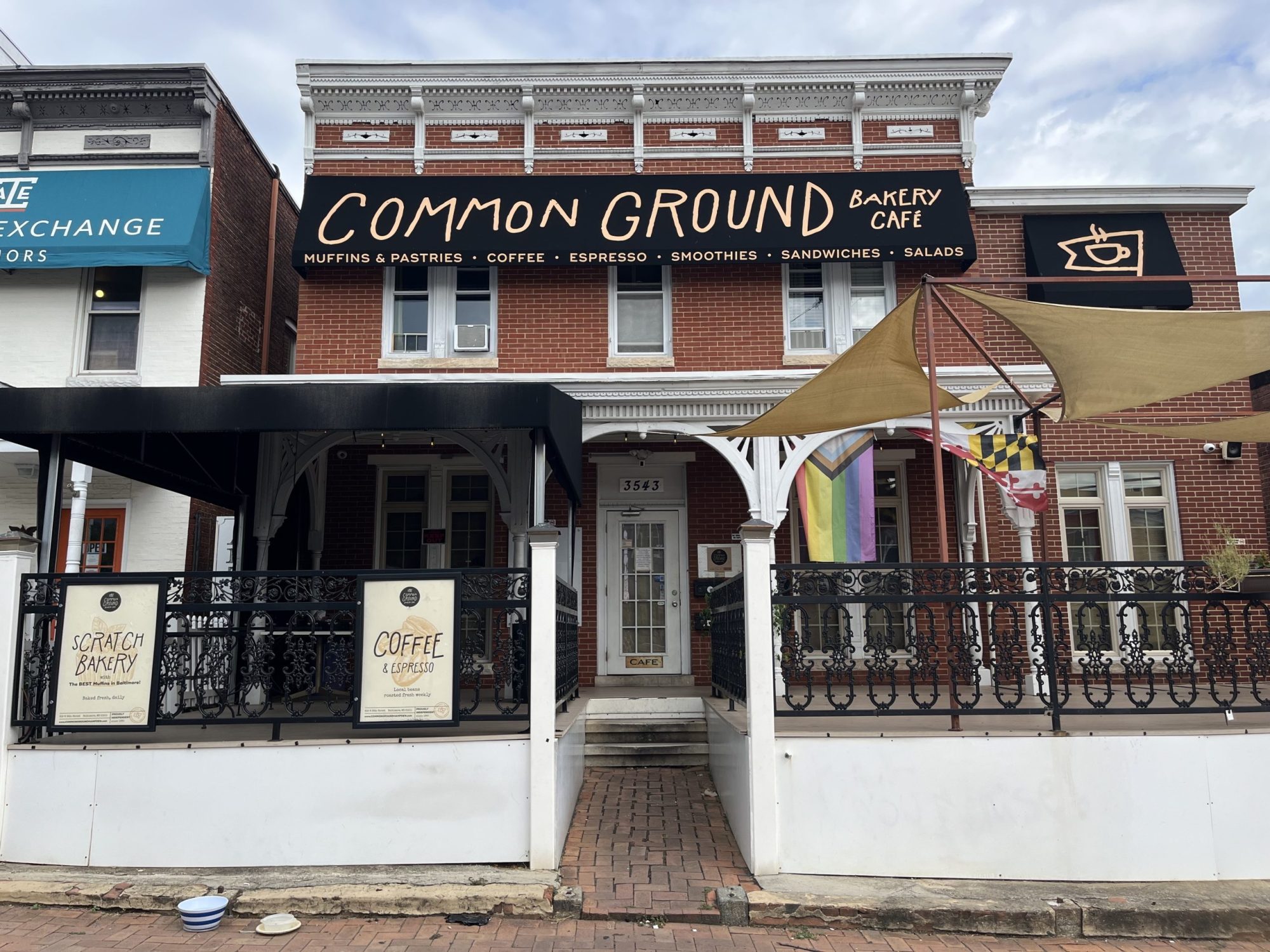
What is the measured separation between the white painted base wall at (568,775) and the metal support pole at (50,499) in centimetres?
398

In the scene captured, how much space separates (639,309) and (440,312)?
8.47 feet

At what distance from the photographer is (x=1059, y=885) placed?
5.27 m

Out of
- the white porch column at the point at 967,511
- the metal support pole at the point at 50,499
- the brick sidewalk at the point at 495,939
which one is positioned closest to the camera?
the brick sidewalk at the point at 495,939

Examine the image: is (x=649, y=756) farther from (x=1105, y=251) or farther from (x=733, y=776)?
(x=1105, y=251)

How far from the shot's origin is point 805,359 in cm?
1099

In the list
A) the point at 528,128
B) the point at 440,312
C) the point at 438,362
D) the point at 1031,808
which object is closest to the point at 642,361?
the point at 438,362

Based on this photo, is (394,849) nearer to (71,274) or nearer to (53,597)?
(53,597)

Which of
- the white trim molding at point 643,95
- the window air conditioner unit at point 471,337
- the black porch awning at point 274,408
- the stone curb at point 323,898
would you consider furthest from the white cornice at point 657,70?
the stone curb at point 323,898

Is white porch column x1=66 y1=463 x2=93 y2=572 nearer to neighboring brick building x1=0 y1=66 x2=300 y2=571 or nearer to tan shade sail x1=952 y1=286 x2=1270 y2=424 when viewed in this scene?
neighboring brick building x1=0 y1=66 x2=300 y2=571

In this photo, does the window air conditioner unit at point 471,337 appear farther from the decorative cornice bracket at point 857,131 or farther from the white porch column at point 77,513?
the decorative cornice bracket at point 857,131

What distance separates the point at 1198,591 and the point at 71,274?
12690 mm

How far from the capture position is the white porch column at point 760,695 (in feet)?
17.7

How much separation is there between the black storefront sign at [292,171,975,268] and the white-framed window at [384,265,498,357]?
0.43 meters

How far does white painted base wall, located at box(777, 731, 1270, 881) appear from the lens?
5332mm
